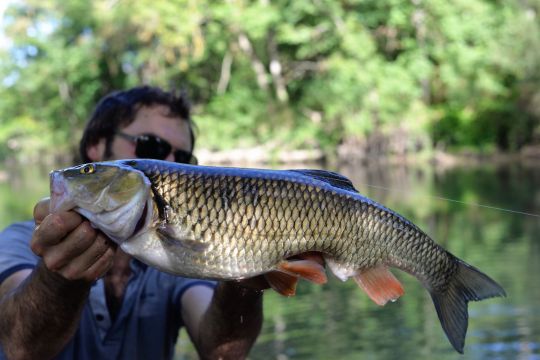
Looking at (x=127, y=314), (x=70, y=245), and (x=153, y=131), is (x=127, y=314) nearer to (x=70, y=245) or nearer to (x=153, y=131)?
(x=153, y=131)

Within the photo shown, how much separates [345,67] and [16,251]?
1160 inches

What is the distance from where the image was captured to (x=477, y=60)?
105ft

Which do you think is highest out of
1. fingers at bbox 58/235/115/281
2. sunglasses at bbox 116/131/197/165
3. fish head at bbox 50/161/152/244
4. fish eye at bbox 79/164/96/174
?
fish eye at bbox 79/164/96/174

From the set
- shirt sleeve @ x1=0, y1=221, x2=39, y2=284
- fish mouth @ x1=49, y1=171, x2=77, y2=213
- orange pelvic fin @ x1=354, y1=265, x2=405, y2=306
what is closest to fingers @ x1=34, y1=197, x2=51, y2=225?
fish mouth @ x1=49, y1=171, x2=77, y2=213

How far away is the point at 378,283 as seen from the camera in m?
2.36

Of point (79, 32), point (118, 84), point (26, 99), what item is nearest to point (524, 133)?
point (118, 84)

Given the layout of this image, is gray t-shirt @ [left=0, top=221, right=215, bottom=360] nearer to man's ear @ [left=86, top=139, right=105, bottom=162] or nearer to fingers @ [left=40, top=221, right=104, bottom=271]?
man's ear @ [left=86, top=139, right=105, bottom=162]

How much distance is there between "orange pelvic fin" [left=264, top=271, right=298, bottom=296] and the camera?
2.24 meters

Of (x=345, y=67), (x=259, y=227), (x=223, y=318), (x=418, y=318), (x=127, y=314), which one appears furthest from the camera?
(x=345, y=67)

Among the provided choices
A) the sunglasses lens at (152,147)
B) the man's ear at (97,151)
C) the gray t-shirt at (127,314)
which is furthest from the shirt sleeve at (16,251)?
the sunglasses lens at (152,147)

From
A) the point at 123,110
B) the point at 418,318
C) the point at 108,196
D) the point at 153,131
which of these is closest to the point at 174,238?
the point at 108,196

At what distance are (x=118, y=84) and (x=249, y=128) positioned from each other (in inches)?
478

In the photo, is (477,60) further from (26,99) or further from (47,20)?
(26,99)

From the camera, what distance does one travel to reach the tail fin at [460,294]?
7.73 ft
